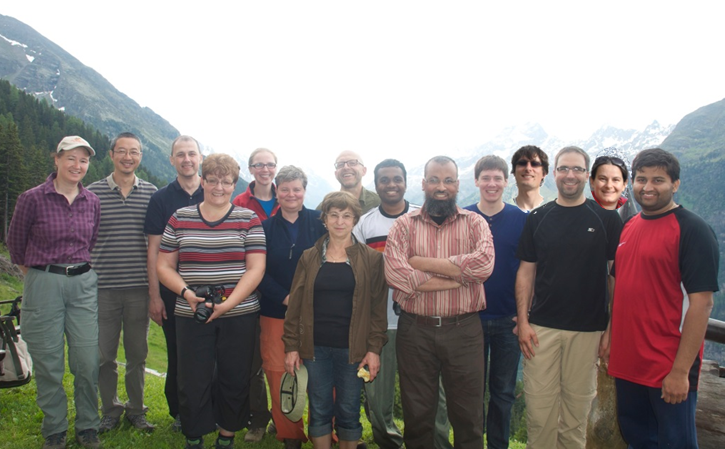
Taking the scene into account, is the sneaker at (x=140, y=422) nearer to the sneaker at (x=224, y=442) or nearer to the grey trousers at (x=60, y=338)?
the grey trousers at (x=60, y=338)

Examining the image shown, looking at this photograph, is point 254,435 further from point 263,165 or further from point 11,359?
point 263,165

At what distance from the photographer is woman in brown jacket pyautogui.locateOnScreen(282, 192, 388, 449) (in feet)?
17.0

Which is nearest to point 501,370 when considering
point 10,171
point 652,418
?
point 652,418

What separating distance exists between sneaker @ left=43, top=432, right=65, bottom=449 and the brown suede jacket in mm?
3117

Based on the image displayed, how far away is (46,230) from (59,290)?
0.76 m

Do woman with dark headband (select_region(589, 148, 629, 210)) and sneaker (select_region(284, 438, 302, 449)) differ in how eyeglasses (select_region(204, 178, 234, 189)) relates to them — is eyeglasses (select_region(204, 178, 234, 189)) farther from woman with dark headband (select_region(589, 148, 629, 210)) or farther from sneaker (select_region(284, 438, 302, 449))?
woman with dark headband (select_region(589, 148, 629, 210))

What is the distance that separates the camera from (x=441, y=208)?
5320mm

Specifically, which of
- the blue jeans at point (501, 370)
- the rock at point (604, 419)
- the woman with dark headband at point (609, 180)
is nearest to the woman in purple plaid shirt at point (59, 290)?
the blue jeans at point (501, 370)

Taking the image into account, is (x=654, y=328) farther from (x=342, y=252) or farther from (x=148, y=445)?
(x=148, y=445)

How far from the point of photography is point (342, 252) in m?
5.36

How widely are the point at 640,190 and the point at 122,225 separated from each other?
21.2ft

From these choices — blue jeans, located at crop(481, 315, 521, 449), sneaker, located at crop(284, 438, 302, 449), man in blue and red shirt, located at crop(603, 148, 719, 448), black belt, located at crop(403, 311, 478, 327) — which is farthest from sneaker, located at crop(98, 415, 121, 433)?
man in blue and red shirt, located at crop(603, 148, 719, 448)

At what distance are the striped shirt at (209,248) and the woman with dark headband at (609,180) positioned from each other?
4.32 metres

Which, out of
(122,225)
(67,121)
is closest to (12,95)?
(67,121)
